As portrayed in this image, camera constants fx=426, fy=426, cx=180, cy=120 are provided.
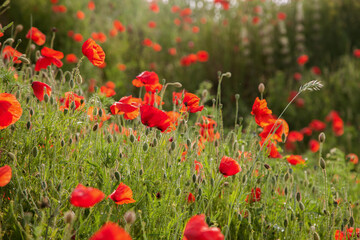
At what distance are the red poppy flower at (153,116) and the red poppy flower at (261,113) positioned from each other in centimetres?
44

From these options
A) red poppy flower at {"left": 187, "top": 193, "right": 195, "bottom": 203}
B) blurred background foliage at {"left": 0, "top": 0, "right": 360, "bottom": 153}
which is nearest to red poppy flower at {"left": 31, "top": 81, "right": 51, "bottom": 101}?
red poppy flower at {"left": 187, "top": 193, "right": 195, "bottom": 203}

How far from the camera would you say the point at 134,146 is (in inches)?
70.6

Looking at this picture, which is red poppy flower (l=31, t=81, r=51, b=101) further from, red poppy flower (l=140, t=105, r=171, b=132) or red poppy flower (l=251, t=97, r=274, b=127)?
red poppy flower (l=251, t=97, r=274, b=127)

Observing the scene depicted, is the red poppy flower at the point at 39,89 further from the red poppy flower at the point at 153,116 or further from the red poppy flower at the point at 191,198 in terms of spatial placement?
the red poppy flower at the point at 191,198

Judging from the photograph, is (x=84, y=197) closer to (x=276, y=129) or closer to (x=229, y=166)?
(x=229, y=166)

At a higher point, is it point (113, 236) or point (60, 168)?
point (113, 236)

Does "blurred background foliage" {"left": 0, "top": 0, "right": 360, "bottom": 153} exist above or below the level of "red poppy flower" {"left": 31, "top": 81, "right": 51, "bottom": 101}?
below

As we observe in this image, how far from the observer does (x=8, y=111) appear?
4.71ft

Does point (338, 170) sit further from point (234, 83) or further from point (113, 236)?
point (234, 83)

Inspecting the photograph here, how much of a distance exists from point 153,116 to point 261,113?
1.70 feet

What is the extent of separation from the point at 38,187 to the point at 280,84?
4275 mm

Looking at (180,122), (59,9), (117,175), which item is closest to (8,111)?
(117,175)

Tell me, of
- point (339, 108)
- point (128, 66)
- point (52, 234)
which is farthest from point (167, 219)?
point (339, 108)

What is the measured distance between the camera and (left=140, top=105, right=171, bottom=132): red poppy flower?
153cm
